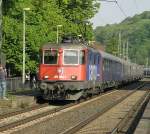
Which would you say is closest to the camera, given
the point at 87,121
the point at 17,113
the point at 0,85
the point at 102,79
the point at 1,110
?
the point at 87,121

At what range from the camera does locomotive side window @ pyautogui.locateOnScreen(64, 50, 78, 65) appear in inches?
1138

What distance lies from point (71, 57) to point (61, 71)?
97 cm

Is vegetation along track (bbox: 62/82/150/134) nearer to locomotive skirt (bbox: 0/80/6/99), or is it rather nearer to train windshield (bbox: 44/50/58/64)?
locomotive skirt (bbox: 0/80/6/99)

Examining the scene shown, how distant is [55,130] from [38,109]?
858 cm

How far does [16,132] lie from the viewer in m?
16.1

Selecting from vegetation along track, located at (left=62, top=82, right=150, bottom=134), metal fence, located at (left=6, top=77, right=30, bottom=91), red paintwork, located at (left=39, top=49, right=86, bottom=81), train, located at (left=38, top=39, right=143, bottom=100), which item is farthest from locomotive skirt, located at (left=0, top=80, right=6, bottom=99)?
metal fence, located at (left=6, top=77, right=30, bottom=91)

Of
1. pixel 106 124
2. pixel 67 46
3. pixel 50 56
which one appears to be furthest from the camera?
pixel 50 56

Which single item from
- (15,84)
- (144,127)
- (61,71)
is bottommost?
(144,127)

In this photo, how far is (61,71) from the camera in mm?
28547

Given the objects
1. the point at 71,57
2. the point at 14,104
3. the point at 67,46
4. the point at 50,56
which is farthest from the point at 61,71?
the point at 14,104

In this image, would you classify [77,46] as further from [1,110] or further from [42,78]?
A: [1,110]

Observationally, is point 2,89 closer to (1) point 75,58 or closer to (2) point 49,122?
(1) point 75,58

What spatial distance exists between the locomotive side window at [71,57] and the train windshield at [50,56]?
50 cm

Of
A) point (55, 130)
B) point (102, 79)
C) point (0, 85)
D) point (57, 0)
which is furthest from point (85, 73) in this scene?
point (57, 0)
